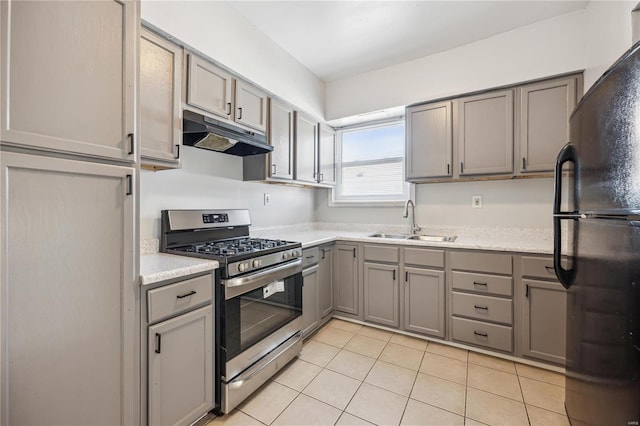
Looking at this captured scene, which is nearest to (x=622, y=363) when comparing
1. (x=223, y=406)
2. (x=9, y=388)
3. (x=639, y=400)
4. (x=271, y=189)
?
(x=639, y=400)

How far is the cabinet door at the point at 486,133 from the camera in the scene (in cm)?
245

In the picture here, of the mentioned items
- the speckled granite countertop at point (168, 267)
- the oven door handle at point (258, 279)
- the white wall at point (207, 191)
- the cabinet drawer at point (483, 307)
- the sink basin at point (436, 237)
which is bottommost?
the cabinet drawer at point (483, 307)

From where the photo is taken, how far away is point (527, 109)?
2373 millimetres

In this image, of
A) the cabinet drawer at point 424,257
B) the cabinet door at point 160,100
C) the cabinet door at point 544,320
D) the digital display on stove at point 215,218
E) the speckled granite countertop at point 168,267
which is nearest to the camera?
the speckled granite countertop at point 168,267

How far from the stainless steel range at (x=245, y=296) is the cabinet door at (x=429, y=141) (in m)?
1.54

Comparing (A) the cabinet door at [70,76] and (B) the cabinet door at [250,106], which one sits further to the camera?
(B) the cabinet door at [250,106]

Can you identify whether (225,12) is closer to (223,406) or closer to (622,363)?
(223,406)

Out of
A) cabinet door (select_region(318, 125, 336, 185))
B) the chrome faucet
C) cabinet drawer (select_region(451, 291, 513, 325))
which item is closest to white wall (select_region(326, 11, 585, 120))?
cabinet door (select_region(318, 125, 336, 185))

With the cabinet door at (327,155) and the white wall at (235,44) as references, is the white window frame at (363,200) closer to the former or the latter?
the cabinet door at (327,155)

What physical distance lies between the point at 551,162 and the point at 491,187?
514 mm

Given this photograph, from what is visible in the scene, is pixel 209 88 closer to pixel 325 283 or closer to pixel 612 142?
pixel 325 283

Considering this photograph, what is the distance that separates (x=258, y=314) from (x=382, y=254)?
1.35 metres

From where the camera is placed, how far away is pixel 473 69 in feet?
8.64

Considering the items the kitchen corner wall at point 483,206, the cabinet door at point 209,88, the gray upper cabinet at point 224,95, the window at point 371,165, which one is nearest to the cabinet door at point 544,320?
the kitchen corner wall at point 483,206
